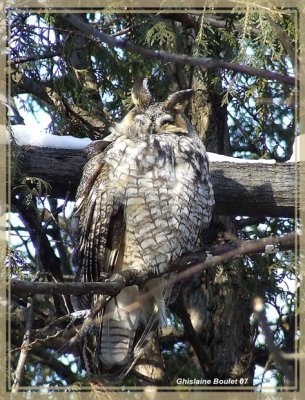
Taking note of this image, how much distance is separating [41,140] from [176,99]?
65 centimetres

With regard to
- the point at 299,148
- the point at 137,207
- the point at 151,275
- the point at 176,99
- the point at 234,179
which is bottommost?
the point at 151,275

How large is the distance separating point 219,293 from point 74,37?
1643mm

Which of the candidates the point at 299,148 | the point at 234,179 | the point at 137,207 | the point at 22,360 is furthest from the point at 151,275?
the point at 299,148

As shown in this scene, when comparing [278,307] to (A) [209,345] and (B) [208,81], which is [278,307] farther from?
(B) [208,81]

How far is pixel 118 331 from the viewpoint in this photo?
3117 mm

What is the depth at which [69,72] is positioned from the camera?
12.2ft

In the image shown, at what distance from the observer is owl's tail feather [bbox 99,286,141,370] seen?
3082mm

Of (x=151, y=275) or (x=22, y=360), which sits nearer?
(x=22, y=360)

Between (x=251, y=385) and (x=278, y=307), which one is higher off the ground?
(x=278, y=307)

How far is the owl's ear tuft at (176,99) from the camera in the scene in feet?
10.2

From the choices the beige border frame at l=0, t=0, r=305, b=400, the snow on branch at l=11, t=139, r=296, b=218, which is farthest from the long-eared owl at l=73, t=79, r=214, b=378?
the beige border frame at l=0, t=0, r=305, b=400

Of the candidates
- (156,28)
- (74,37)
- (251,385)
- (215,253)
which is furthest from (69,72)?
(251,385)

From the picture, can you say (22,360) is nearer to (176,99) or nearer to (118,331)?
(118,331)

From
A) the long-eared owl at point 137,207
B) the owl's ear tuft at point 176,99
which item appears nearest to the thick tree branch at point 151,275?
the long-eared owl at point 137,207
